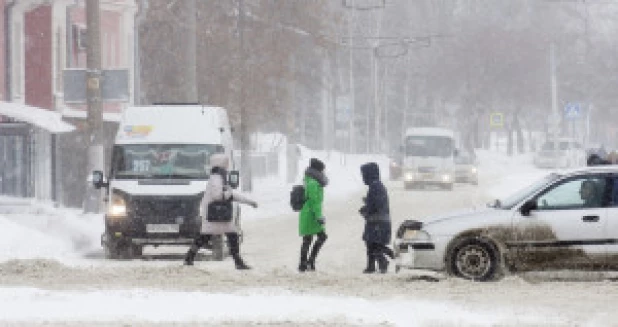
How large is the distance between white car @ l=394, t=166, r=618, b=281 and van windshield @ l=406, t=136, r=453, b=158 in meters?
38.9

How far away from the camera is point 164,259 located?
2341 centimetres

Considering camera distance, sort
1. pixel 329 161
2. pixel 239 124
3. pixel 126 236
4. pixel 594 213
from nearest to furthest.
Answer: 1. pixel 594 213
2. pixel 126 236
3. pixel 239 124
4. pixel 329 161

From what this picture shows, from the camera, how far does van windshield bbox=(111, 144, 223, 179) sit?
23.5 meters

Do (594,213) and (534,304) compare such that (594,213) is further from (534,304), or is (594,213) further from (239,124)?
(239,124)

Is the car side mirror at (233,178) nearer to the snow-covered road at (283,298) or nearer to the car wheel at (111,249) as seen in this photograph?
the snow-covered road at (283,298)

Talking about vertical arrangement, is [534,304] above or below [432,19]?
below

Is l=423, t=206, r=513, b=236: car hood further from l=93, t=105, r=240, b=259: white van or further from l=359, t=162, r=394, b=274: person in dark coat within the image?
l=93, t=105, r=240, b=259: white van

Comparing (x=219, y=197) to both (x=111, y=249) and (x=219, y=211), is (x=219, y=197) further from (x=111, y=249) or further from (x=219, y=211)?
(x=111, y=249)

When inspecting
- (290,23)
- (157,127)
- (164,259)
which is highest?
(290,23)

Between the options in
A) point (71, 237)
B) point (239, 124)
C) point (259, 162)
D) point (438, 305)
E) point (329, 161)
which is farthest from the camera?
point (329, 161)

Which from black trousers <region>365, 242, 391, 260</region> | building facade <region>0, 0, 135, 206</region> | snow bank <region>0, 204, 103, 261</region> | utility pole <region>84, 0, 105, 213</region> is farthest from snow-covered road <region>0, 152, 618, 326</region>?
building facade <region>0, 0, 135, 206</region>

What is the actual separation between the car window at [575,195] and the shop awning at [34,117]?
18.2 m

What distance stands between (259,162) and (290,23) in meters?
20.4

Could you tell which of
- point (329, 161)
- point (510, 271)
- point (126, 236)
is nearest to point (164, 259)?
point (126, 236)
